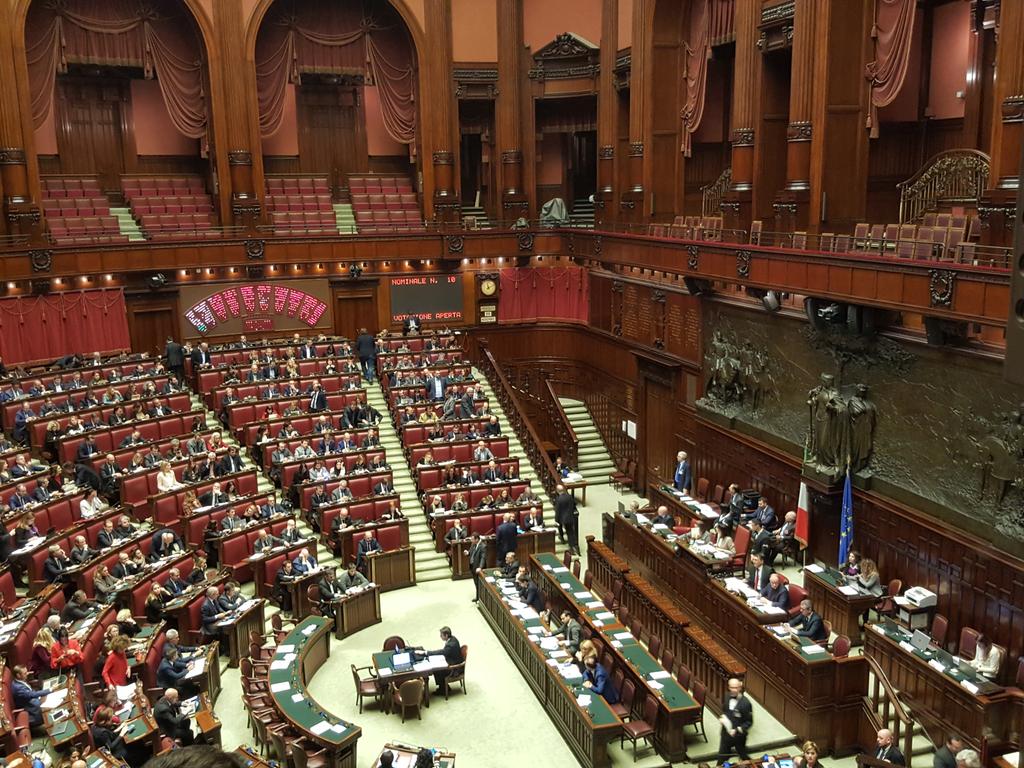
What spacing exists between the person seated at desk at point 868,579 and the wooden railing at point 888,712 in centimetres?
151

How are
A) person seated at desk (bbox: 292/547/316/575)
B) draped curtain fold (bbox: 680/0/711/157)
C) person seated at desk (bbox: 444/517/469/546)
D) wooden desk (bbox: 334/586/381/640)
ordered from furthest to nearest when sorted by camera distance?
draped curtain fold (bbox: 680/0/711/157) → person seated at desk (bbox: 444/517/469/546) → person seated at desk (bbox: 292/547/316/575) → wooden desk (bbox: 334/586/381/640)

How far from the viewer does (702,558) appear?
43.3 feet

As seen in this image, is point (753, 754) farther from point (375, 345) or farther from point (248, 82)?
point (248, 82)

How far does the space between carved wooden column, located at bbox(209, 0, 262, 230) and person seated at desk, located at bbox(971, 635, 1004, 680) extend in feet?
58.0

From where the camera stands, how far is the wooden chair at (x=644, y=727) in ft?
32.9

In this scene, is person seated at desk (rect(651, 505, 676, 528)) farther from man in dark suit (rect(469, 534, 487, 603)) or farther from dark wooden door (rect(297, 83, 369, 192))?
dark wooden door (rect(297, 83, 369, 192))

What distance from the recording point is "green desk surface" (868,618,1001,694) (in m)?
9.83

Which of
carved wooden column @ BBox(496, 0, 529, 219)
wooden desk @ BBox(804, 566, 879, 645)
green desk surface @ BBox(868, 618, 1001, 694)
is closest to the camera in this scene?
green desk surface @ BBox(868, 618, 1001, 694)

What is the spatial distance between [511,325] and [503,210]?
323cm

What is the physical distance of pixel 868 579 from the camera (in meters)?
12.4

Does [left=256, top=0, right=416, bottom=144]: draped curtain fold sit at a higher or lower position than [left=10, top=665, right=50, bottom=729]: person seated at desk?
higher

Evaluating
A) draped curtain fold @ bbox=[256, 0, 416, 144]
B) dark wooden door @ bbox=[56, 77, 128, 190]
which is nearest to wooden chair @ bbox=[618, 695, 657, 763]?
draped curtain fold @ bbox=[256, 0, 416, 144]

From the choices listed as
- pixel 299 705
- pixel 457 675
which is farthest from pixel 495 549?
pixel 299 705

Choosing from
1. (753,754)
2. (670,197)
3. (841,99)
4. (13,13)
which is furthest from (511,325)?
(753,754)
